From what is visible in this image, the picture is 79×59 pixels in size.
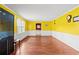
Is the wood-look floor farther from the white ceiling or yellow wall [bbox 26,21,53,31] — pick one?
yellow wall [bbox 26,21,53,31]

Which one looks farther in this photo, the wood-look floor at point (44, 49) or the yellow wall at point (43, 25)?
the yellow wall at point (43, 25)

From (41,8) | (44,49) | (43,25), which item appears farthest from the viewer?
(43,25)

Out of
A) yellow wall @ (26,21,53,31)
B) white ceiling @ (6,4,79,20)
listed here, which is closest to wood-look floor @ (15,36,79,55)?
white ceiling @ (6,4,79,20)

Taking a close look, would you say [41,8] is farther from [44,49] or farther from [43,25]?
[43,25]

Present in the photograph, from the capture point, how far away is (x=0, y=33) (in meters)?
4.02

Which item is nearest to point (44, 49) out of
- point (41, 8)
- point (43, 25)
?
point (41, 8)

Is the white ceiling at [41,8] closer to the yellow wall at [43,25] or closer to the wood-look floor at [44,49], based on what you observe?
the wood-look floor at [44,49]

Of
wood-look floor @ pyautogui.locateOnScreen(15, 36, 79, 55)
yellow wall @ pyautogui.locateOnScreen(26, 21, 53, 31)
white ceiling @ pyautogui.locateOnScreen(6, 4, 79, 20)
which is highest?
white ceiling @ pyautogui.locateOnScreen(6, 4, 79, 20)

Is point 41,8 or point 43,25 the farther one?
point 43,25

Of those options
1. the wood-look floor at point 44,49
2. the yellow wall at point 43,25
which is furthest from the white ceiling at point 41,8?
the yellow wall at point 43,25
